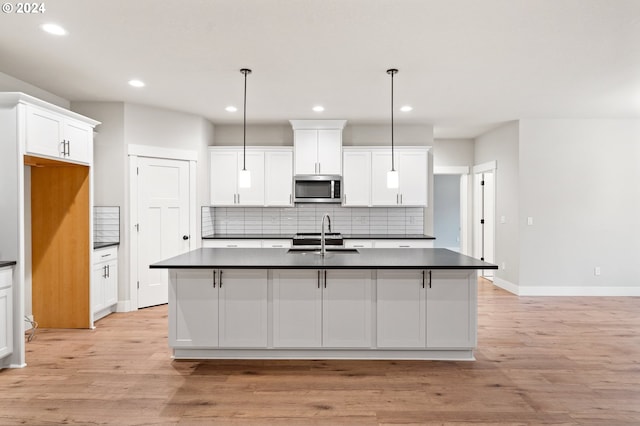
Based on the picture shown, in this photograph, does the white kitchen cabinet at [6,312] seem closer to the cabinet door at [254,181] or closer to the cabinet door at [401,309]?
the cabinet door at [401,309]

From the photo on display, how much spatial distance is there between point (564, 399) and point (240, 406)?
2.19 m

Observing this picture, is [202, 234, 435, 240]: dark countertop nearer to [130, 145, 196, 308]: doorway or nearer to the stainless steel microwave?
[130, 145, 196, 308]: doorway

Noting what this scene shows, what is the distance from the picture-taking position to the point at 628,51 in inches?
137

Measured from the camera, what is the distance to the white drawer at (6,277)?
3.13m

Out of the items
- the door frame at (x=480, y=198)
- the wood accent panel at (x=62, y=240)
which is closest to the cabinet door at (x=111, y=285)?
the wood accent panel at (x=62, y=240)

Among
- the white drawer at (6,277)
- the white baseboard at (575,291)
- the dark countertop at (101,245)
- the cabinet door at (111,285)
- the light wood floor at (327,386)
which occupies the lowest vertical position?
the light wood floor at (327,386)

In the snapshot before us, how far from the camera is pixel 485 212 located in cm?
739

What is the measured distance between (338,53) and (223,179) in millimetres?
3243

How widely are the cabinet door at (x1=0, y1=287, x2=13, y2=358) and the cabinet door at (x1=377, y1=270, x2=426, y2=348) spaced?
3000 mm

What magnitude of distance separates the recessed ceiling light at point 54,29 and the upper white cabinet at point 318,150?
3320 mm

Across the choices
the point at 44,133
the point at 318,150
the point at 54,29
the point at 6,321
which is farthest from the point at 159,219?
the point at 54,29

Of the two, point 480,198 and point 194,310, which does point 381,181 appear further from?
point 194,310

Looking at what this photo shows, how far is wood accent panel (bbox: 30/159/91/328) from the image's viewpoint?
4.32 meters

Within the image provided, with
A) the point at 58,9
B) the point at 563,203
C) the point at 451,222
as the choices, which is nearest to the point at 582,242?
the point at 563,203
